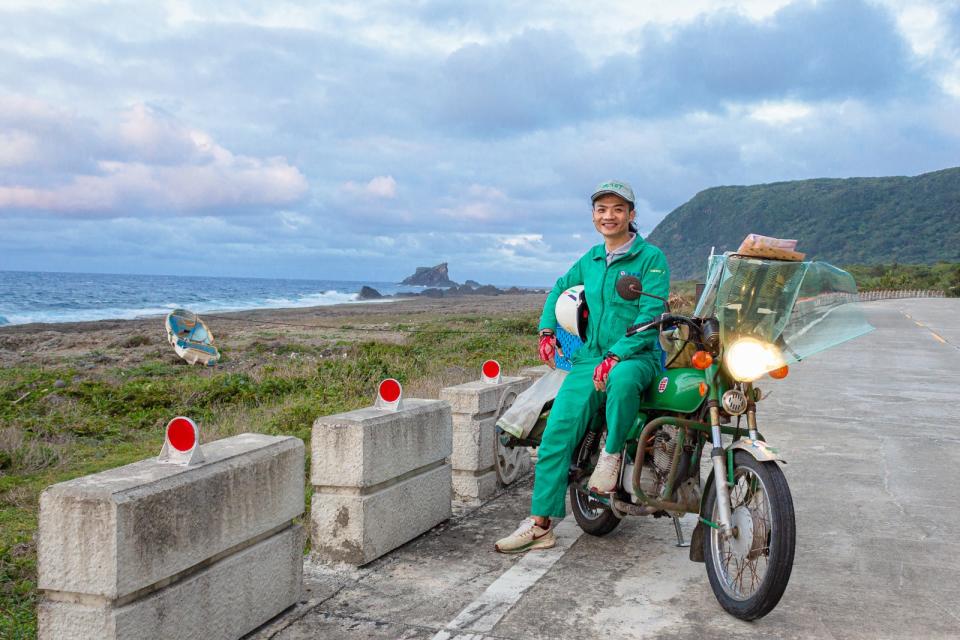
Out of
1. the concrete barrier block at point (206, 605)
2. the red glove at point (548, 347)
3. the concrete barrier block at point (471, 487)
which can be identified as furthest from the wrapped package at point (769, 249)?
the concrete barrier block at point (471, 487)

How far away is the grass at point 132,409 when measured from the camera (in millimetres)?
6062

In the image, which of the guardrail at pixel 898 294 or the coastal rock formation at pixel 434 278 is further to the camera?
the coastal rock formation at pixel 434 278

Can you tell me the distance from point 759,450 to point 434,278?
186848 millimetres

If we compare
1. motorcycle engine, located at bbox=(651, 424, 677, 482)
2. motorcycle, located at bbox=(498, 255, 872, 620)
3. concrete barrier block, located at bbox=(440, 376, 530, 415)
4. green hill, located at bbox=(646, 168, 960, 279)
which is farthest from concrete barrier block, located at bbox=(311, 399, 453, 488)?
green hill, located at bbox=(646, 168, 960, 279)

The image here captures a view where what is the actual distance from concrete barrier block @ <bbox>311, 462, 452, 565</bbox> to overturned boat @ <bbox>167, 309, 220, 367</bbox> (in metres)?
16.4

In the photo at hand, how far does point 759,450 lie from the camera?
12.7 feet

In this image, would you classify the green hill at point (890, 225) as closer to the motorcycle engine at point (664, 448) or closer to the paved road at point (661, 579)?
the paved road at point (661, 579)

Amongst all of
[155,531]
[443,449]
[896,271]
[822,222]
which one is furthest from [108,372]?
[822,222]

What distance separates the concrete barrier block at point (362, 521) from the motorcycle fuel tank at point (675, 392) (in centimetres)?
153

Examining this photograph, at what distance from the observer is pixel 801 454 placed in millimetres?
7805

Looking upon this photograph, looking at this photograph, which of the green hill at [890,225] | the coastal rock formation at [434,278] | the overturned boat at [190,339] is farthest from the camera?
the coastal rock formation at [434,278]

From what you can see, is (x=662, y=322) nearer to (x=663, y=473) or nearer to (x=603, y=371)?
(x=603, y=371)

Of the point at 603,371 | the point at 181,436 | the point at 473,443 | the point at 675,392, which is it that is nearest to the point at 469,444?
the point at 473,443

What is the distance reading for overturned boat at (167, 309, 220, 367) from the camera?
2070 cm
